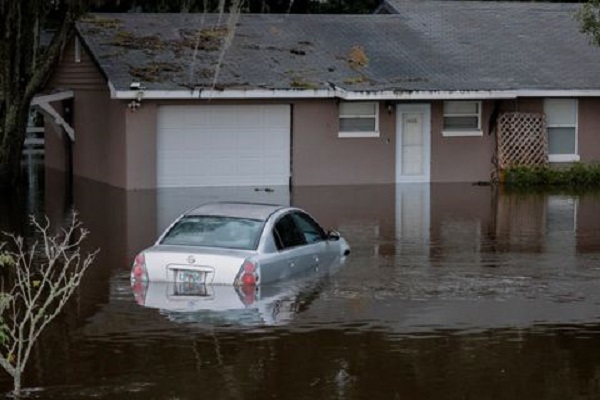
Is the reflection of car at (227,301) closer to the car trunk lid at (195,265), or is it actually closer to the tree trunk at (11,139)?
the car trunk lid at (195,265)

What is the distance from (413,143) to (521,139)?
295cm

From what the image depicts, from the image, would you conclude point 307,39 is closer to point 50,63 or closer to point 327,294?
point 50,63

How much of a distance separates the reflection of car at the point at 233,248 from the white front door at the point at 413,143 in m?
15.4

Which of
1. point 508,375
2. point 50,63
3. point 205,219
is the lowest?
point 508,375

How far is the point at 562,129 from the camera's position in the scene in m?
33.5

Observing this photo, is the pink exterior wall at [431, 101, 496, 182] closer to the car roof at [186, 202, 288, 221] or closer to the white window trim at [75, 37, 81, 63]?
the white window trim at [75, 37, 81, 63]

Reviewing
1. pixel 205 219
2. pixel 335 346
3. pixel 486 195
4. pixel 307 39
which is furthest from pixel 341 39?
pixel 335 346

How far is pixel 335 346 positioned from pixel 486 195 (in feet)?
58.4

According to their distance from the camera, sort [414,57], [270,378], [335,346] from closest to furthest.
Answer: [270,378]
[335,346]
[414,57]

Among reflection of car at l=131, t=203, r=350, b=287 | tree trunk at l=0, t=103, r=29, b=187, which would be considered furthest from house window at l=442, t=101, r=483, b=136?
reflection of car at l=131, t=203, r=350, b=287

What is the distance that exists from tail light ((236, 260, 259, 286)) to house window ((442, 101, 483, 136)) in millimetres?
18310

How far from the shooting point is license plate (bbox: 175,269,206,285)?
581 inches

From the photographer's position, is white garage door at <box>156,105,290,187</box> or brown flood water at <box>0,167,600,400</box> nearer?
brown flood water at <box>0,167,600,400</box>

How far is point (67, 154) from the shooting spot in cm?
3538
